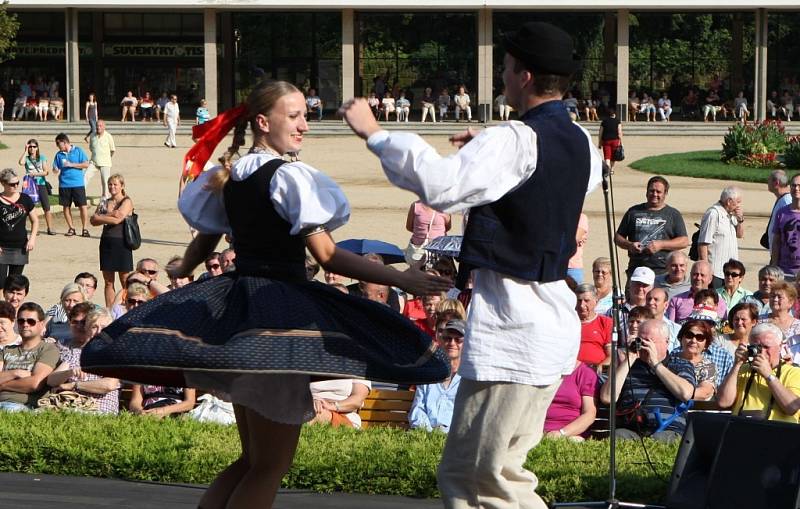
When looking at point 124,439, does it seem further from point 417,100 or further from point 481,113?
point 417,100

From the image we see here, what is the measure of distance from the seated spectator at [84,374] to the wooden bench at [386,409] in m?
1.56

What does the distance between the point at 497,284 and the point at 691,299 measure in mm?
7298

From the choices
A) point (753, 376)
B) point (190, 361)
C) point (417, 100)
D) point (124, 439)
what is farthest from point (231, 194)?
point (417, 100)

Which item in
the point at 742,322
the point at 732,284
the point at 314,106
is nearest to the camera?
the point at 742,322

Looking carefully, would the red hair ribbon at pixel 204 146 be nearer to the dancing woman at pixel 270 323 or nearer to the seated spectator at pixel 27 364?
the dancing woman at pixel 270 323

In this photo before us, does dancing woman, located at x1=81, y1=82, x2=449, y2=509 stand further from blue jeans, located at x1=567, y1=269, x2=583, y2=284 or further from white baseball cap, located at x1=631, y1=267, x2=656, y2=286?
blue jeans, located at x1=567, y1=269, x2=583, y2=284

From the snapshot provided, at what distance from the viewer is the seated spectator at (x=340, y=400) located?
8414 mm

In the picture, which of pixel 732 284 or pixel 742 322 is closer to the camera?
pixel 742 322

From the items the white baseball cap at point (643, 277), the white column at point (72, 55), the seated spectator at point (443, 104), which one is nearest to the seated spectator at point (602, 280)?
the white baseball cap at point (643, 277)

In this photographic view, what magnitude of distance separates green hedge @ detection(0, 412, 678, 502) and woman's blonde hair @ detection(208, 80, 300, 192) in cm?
270

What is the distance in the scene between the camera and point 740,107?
50.1 meters

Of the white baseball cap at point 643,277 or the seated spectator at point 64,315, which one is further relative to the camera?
the white baseball cap at point 643,277

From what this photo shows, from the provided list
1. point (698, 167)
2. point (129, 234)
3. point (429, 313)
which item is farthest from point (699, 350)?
point (698, 167)

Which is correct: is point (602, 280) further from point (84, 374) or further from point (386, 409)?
point (84, 374)
